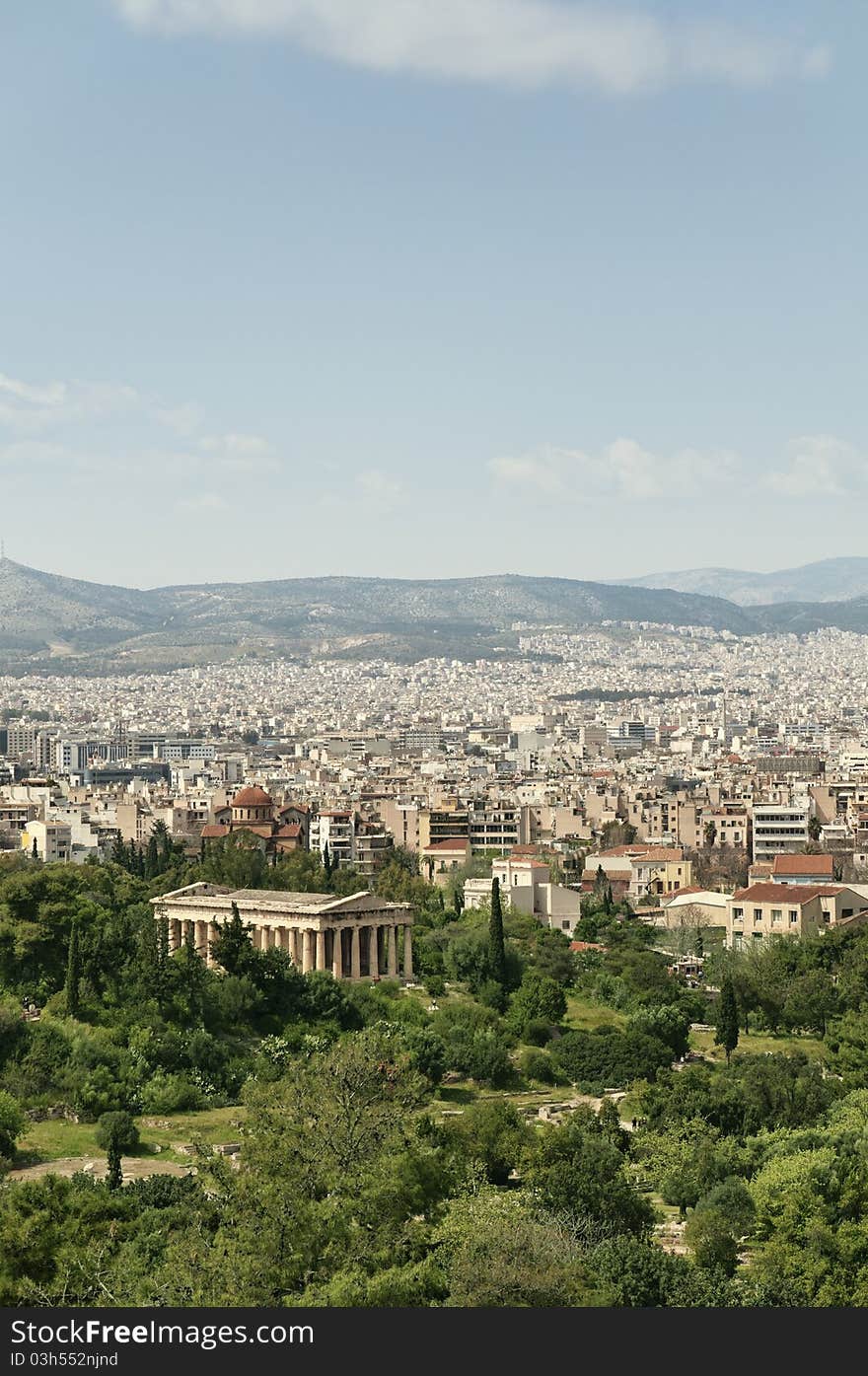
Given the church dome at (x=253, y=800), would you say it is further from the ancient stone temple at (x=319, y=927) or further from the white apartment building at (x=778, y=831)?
the ancient stone temple at (x=319, y=927)

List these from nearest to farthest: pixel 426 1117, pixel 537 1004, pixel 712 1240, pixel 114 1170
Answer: pixel 712 1240 → pixel 114 1170 → pixel 426 1117 → pixel 537 1004

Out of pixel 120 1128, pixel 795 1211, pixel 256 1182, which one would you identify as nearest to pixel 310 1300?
pixel 256 1182

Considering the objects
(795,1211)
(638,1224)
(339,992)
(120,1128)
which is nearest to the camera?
(795,1211)

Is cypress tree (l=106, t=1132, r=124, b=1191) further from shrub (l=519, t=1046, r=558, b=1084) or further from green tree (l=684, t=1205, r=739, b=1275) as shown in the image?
shrub (l=519, t=1046, r=558, b=1084)

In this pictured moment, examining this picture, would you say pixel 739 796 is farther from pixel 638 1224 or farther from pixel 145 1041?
pixel 638 1224

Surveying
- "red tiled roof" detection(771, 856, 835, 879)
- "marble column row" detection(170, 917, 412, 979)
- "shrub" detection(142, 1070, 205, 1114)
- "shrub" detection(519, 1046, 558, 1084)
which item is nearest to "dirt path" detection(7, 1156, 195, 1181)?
"shrub" detection(142, 1070, 205, 1114)

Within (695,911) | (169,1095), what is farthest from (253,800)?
(169,1095)

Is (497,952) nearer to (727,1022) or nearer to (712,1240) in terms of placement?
(727,1022)
